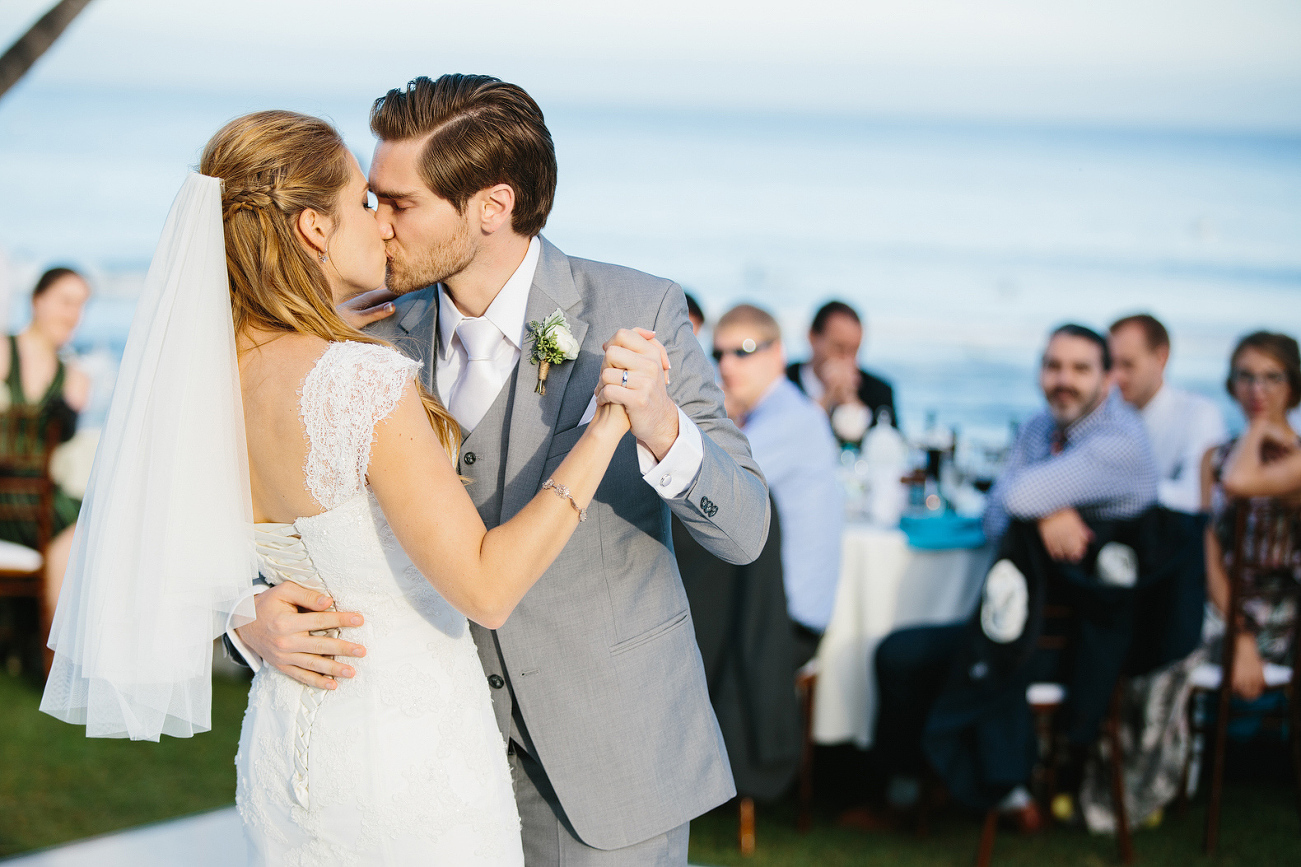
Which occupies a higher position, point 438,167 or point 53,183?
point 53,183

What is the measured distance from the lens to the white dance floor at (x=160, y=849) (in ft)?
9.82

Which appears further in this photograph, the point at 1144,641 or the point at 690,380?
the point at 1144,641

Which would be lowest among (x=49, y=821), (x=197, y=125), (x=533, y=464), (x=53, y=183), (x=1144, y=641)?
(x=49, y=821)

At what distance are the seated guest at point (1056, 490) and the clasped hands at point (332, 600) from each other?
7.72 feet

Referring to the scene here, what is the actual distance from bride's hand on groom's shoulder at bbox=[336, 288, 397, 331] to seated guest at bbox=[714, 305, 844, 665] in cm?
183

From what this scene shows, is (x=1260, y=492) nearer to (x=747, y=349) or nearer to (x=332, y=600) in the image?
(x=747, y=349)

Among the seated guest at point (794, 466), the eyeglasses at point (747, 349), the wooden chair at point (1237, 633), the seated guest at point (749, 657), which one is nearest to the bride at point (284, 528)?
the seated guest at point (749, 657)

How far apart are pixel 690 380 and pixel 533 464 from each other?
0.97 ft

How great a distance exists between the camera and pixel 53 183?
22.8 metres

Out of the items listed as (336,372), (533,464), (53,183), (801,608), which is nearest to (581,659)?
(533,464)

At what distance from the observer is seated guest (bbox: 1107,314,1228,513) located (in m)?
5.12

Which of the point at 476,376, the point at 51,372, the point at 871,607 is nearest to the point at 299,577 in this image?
the point at 476,376

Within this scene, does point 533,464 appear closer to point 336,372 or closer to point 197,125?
point 336,372

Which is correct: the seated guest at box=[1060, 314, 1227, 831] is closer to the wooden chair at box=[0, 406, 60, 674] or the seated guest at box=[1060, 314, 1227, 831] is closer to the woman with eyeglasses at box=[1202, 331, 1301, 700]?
the woman with eyeglasses at box=[1202, 331, 1301, 700]
